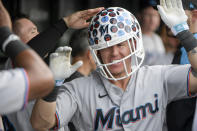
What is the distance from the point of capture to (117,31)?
1.96 m

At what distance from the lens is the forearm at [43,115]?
1.70 meters

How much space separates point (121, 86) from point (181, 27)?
594mm

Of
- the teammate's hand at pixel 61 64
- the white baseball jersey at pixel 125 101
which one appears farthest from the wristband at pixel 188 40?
the teammate's hand at pixel 61 64

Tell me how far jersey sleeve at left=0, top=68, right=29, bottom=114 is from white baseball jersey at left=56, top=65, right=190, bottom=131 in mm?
750

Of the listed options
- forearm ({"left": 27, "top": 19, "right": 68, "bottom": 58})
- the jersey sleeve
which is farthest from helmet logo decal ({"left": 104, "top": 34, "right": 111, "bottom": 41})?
the jersey sleeve

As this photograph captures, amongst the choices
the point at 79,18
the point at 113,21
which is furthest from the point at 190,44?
the point at 79,18

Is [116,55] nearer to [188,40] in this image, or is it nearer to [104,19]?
[104,19]

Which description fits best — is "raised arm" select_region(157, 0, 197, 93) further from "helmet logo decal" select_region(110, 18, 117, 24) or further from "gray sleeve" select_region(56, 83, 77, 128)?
"gray sleeve" select_region(56, 83, 77, 128)

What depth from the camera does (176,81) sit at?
1.87m

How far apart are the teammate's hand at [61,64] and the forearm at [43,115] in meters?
0.17

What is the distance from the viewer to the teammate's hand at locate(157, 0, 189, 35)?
1.77m

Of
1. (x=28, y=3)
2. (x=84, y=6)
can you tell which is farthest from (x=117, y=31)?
(x=84, y=6)

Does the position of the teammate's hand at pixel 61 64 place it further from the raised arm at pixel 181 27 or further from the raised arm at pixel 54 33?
the raised arm at pixel 181 27

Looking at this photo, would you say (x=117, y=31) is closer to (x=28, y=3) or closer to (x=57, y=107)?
(x=57, y=107)
